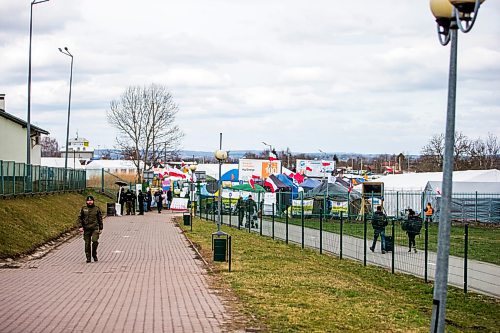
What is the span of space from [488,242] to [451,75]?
2353cm

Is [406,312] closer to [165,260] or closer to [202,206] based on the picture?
[165,260]

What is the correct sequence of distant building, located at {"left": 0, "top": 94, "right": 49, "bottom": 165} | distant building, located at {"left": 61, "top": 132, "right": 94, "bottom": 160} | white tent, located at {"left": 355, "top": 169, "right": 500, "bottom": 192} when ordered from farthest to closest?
distant building, located at {"left": 61, "top": 132, "right": 94, "bottom": 160}, distant building, located at {"left": 0, "top": 94, "right": 49, "bottom": 165}, white tent, located at {"left": 355, "top": 169, "right": 500, "bottom": 192}

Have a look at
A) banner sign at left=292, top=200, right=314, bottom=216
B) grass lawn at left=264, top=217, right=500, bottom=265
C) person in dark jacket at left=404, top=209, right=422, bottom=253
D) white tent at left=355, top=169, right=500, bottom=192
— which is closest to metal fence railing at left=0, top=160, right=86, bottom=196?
grass lawn at left=264, top=217, right=500, bottom=265

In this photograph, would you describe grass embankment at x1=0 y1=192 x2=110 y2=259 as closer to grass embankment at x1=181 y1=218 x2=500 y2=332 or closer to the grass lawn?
grass embankment at x1=181 y1=218 x2=500 y2=332

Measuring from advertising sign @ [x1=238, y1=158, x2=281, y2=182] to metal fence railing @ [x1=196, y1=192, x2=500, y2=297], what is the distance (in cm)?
675

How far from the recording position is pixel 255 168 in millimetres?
61500

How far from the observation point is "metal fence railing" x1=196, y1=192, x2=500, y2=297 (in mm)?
19203

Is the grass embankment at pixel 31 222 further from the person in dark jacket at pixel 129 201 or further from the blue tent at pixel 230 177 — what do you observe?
the blue tent at pixel 230 177

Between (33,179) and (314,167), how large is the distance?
165 ft

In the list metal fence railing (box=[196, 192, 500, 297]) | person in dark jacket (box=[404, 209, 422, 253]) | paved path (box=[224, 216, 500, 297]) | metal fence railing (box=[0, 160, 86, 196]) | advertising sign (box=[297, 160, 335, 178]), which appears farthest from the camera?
advertising sign (box=[297, 160, 335, 178])

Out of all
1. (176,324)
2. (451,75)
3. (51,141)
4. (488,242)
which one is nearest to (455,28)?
(451,75)

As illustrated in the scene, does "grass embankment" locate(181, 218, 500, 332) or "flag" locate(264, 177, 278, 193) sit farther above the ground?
"flag" locate(264, 177, 278, 193)

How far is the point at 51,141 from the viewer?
605 feet

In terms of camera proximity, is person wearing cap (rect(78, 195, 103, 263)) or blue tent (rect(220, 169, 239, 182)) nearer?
person wearing cap (rect(78, 195, 103, 263))
